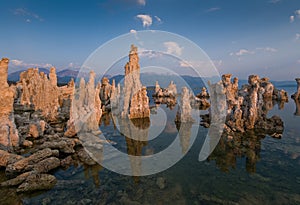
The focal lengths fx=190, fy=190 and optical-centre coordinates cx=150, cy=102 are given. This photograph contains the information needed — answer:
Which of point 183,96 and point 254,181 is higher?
point 183,96

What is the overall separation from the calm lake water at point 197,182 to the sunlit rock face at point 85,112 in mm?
8124

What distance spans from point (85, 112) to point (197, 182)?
70.6 feet

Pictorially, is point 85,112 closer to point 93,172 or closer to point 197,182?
point 93,172

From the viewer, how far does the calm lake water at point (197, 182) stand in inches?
488

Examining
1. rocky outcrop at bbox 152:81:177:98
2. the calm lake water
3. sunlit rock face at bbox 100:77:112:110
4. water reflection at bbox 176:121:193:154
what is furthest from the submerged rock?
rocky outcrop at bbox 152:81:177:98

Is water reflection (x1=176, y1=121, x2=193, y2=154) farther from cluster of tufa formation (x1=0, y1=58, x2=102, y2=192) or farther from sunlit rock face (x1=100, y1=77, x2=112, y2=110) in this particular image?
sunlit rock face (x1=100, y1=77, x2=112, y2=110)

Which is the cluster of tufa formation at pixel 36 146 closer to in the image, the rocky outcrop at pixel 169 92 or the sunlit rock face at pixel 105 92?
the sunlit rock face at pixel 105 92

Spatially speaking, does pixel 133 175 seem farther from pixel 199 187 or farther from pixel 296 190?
pixel 296 190

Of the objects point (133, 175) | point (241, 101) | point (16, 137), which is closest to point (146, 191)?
point (133, 175)

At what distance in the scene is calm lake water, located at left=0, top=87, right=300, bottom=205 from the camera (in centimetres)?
1240

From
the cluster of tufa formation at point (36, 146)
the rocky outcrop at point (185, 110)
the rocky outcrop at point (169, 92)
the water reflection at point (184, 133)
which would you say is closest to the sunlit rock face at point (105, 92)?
the rocky outcrop at point (169, 92)

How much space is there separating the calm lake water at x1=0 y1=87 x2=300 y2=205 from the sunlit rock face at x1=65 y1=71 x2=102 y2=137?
8.12 m

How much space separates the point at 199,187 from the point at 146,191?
12.8ft

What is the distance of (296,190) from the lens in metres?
13.6
